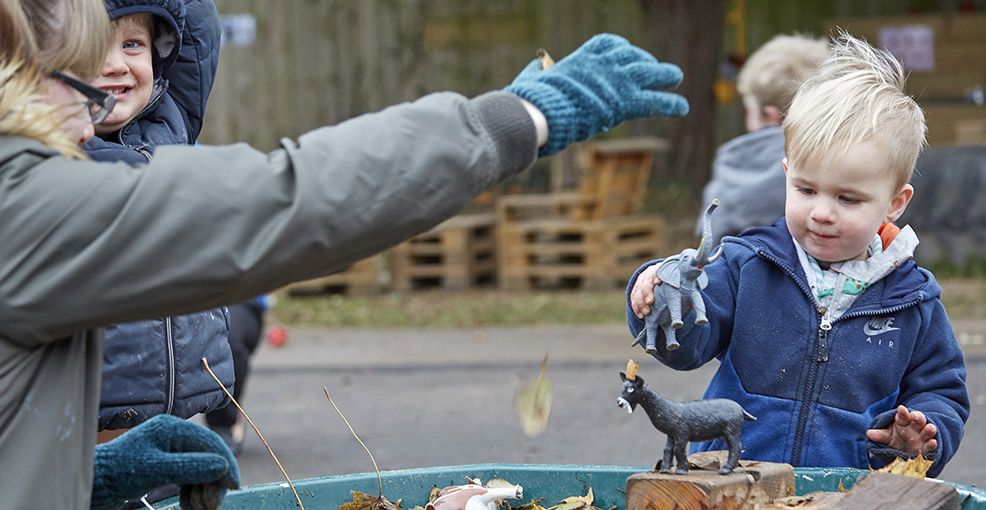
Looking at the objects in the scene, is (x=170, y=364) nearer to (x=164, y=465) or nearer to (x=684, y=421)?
(x=164, y=465)

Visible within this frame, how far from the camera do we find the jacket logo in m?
2.13

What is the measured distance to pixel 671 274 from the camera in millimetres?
1855

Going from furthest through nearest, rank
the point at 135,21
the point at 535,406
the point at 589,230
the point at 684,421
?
the point at 589,230
the point at 135,21
the point at 535,406
the point at 684,421

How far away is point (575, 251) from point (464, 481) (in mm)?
6309

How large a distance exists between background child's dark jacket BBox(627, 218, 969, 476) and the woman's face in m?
1.03

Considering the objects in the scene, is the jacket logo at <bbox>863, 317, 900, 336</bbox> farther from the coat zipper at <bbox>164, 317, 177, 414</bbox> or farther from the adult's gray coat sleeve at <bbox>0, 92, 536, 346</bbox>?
the coat zipper at <bbox>164, 317, 177, 414</bbox>

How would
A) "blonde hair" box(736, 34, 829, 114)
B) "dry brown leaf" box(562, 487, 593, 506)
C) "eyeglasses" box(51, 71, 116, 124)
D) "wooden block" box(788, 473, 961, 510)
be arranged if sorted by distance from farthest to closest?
"blonde hair" box(736, 34, 829, 114)
"dry brown leaf" box(562, 487, 593, 506)
"wooden block" box(788, 473, 961, 510)
"eyeglasses" box(51, 71, 116, 124)


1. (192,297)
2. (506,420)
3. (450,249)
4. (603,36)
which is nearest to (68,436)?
(192,297)

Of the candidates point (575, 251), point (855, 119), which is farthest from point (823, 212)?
point (575, 251)

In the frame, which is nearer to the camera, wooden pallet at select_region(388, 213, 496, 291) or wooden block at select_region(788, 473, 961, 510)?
wooden block at select_region(788, 473, 961, 510)

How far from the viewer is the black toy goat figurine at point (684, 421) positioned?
67.7 inches

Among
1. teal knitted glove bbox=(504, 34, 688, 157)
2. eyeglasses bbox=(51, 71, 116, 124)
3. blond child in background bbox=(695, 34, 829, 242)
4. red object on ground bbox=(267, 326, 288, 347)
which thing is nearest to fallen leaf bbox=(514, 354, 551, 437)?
teal knitted glove bbox=(504, 34, 688, 157)

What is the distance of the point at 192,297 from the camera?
1.31m

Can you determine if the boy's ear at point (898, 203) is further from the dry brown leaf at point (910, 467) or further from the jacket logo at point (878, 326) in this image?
the dry brown leaf at point (910, 467)
